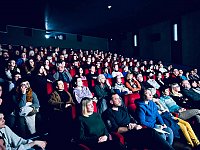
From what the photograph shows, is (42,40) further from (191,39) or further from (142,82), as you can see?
(142,82)

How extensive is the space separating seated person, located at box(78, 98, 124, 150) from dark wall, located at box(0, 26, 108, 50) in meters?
9.92

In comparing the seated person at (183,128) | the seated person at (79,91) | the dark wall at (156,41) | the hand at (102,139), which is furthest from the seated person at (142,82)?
the dark wall at (156,41)

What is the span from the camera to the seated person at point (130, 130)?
2.76m

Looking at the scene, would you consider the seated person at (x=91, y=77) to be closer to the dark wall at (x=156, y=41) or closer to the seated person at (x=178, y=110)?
the seated person at (x=178, y=110)

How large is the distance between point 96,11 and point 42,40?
211 inches

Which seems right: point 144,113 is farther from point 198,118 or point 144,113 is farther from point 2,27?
point 2,27

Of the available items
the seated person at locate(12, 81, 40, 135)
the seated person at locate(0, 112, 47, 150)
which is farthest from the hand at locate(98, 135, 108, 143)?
the seated person at locate(12, 81, 40, 135)

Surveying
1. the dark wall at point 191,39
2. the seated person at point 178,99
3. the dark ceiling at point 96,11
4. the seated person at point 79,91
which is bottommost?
the seated person at point 178,99

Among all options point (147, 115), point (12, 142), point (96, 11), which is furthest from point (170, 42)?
point (12, 142)

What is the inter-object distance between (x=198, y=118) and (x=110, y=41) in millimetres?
12674

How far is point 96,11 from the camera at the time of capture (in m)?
9.27

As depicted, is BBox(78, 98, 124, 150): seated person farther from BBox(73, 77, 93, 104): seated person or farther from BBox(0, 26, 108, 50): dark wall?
BBox(0, 26, 108, 50): dark wall

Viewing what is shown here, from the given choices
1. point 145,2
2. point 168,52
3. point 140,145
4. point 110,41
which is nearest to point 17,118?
point 140,145

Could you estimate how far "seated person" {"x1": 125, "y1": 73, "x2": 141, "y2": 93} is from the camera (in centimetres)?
562
